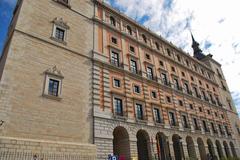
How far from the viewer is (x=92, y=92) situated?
62.6ft

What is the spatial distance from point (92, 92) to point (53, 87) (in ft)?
12.5

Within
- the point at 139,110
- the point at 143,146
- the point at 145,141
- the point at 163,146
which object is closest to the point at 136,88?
the point at 139,110

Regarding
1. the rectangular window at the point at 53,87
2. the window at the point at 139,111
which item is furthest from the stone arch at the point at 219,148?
the rectangular window at the point at 53,87

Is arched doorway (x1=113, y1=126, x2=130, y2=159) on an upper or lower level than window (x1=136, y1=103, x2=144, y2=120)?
lower

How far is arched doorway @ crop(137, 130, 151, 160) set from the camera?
838 inches

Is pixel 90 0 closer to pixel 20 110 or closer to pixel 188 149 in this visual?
pixel 20 110

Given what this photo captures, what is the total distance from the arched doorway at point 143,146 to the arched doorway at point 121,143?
8.05 ft

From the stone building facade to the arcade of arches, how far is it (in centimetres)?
11

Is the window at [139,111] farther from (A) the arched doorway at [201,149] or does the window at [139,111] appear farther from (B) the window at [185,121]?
(A) the arched doorway at [201,149]

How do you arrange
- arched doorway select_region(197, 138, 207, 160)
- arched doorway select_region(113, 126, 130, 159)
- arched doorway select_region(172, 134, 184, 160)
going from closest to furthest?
arched doorway select_region(113, 126, 130, 159), arched doorway select_region(172, 134, 184, 160), arched doorway select_region(197, 138, 207, 160)

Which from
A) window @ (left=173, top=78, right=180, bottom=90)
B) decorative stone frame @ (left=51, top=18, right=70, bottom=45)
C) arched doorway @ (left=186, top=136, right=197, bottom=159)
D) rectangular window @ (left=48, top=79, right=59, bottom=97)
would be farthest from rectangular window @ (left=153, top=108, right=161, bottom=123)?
decorative stone frame @ (left=51, top=18, right=70, bottom=45)

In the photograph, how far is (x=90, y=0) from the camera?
82.9 feet

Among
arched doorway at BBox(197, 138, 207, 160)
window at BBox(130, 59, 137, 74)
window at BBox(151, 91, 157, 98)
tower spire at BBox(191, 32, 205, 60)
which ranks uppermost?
tower spire at BBox(191, 32, 205, 60)

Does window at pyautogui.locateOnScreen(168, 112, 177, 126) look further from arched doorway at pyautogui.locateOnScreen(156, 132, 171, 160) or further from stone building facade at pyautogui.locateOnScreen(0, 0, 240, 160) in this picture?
arched doorway at pyautogui.locateOnScreen(156, 132, 171, 160)
